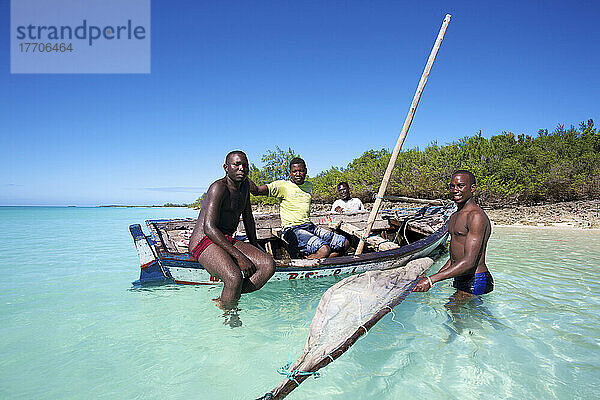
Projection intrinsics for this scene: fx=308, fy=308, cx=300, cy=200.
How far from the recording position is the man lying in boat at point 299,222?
4.96 meters

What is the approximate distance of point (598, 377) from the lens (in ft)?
8.61

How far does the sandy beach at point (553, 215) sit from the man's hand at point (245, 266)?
10577 millimetres

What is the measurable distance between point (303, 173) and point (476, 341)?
3283mm


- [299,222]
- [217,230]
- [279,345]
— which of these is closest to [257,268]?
[217,230]

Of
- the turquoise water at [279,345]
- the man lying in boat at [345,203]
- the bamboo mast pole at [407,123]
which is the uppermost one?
the bamboo mast pole at [407,123]

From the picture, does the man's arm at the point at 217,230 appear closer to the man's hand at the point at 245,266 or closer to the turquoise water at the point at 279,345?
the man's hand at the point at 245,266

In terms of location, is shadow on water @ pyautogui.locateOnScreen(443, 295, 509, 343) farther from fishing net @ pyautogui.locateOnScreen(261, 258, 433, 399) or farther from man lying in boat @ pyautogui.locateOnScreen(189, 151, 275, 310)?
man lying in boat @ pyautogui.locateOnScreen(189, 151, 275, 310)

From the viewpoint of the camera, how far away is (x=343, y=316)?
2408mm

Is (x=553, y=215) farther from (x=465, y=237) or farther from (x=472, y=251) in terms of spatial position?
(x=472, y=251)

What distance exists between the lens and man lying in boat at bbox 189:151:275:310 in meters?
3.38

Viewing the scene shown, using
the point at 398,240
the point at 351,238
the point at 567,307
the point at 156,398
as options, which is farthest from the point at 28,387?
the point at 398,240

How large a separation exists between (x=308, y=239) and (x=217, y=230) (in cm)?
183

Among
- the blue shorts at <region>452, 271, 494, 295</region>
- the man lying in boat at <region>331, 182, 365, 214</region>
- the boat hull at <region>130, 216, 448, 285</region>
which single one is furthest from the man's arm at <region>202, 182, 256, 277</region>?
the man lying in boat at <region>331, 182, 365, 214</region>

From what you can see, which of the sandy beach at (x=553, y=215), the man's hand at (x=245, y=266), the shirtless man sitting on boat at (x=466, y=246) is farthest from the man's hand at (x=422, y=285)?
the sandy beach at (x=553, y=215)
